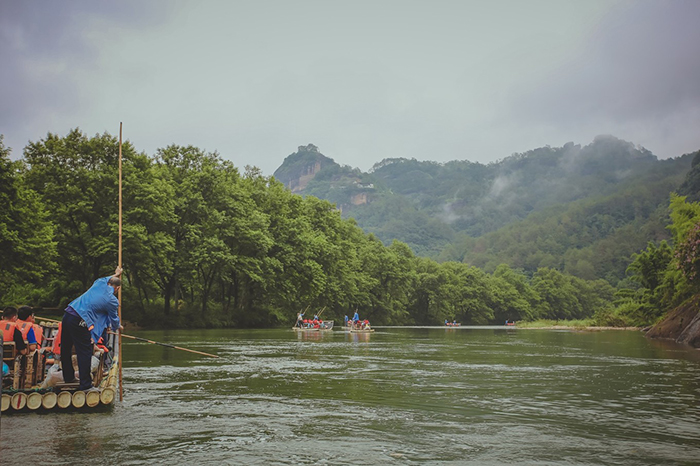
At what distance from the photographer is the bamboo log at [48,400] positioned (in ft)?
37.6

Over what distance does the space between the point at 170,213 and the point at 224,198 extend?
887 cm

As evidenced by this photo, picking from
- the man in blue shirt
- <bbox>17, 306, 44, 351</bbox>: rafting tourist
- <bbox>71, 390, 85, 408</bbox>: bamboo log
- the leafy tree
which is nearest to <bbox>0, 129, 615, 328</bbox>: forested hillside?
the leafy tree

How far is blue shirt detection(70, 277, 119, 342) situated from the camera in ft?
39.4

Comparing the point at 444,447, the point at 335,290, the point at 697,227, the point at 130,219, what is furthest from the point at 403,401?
the point at 335,290

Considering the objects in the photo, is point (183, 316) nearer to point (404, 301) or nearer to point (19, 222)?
point (19, 222)

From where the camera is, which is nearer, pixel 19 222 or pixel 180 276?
pixel 19 222

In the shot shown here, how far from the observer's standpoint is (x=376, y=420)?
35.8 feet

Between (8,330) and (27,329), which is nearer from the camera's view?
(8,330)

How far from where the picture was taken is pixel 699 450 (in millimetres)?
8602

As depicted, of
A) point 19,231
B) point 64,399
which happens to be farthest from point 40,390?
point 19,231

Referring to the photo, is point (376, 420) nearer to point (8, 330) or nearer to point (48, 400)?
point (48, 400)

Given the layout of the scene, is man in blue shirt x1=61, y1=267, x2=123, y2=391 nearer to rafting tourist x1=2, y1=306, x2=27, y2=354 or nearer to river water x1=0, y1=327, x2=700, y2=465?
rafting tourist x1=2, y1=306, x2=27, y2=354

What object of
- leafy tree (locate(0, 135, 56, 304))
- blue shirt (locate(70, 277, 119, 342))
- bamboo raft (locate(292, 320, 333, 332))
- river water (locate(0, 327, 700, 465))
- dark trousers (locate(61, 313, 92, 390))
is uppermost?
leafy tree (locate(0, 135, 56, 304))

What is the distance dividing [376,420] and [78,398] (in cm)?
549
